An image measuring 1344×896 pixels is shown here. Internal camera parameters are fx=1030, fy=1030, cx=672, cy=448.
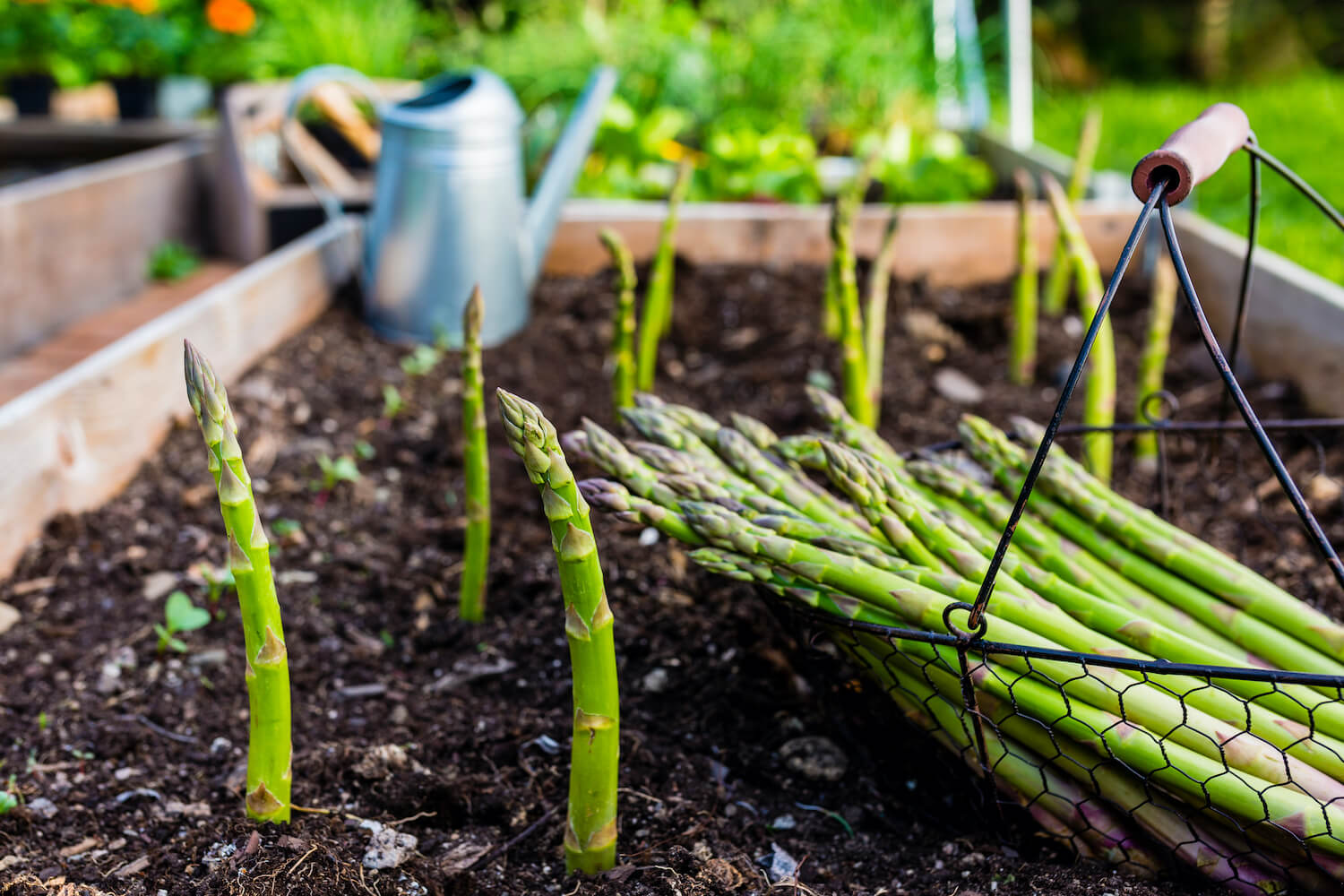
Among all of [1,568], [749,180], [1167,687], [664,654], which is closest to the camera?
[1167,687]

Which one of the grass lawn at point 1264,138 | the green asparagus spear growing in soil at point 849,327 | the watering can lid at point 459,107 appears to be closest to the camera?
the green asparagus spear growing in soil at point 849,327

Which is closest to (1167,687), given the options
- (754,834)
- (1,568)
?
(754,834)

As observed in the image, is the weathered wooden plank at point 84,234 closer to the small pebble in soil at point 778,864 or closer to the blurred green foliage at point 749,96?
the blurred green foliage at point 749,96

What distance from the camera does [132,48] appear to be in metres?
5.01

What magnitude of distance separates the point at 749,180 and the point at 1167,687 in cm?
252

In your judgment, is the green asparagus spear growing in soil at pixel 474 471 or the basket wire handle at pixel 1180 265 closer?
the basket wire handle at pixel 1180 265

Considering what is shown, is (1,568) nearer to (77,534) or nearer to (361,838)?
(77,534)

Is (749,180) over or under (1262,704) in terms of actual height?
over

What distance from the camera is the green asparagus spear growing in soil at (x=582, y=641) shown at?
0.98m

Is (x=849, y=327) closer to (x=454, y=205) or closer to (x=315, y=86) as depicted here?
(x=454, y=205)

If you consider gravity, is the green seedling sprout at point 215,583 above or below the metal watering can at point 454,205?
below

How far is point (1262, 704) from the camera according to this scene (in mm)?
A: 1076

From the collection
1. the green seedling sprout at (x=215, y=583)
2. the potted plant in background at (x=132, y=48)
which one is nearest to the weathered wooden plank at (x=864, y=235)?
the green seedling sprout at (x=215, y=583)

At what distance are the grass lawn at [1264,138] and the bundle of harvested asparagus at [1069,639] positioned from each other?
1.77m
